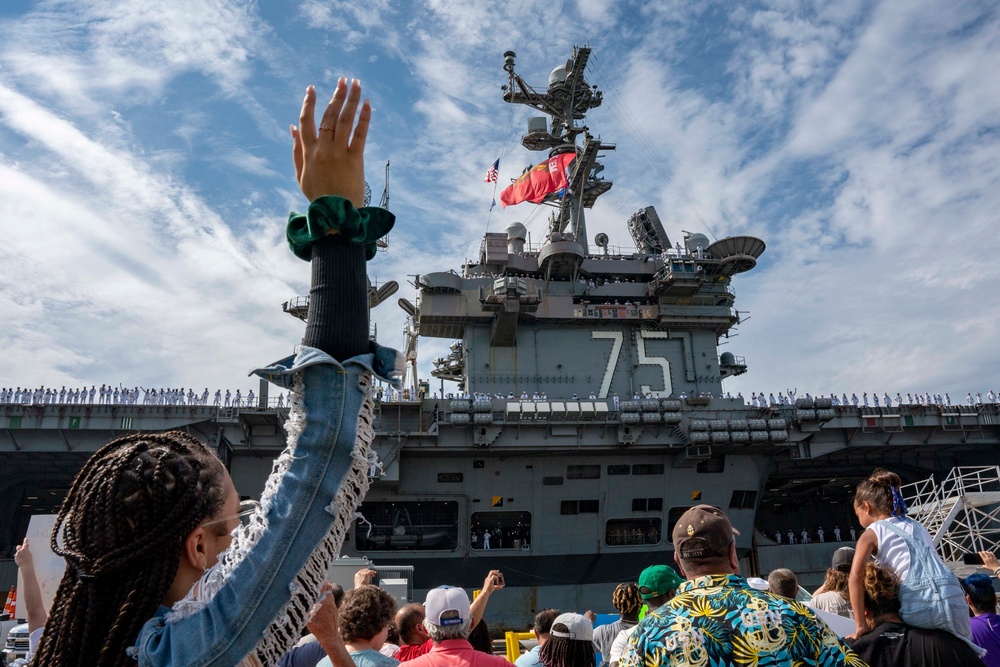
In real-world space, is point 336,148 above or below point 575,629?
above

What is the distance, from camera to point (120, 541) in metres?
1.46

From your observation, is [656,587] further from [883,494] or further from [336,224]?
[336,224]

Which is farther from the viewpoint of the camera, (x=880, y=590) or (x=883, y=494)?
(x=883, y=494)

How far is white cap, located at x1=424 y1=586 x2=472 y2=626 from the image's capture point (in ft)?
11.7

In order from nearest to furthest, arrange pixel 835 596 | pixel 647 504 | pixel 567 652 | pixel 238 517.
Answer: pixel 238 517, pixel 567 652, pixel 835 596, pixel 647 504

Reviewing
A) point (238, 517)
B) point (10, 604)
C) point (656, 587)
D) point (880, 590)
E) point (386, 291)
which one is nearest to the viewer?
point (238, 517)

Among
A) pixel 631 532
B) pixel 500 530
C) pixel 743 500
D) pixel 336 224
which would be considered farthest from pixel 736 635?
pixel 743 500

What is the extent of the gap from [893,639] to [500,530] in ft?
64.9

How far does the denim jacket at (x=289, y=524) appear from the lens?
137 cm

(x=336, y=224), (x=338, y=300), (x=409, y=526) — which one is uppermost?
(x=336, y=224)

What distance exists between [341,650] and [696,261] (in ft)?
76.6

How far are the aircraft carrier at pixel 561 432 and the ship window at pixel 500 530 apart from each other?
2.8 inches

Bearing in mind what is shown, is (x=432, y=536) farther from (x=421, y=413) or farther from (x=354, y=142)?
(x=354, y=142)

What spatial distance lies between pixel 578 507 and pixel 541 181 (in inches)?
474
